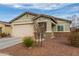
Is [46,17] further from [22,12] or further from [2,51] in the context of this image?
[2,51]

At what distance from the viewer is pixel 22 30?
5.45m

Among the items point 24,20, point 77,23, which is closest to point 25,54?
point 24,20

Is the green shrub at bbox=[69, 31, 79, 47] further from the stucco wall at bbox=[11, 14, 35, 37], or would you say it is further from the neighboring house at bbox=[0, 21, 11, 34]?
the neighboring house at bbox=[0, 21, 11, 34]

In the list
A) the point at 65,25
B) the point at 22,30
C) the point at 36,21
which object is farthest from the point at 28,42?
the point at 65,25

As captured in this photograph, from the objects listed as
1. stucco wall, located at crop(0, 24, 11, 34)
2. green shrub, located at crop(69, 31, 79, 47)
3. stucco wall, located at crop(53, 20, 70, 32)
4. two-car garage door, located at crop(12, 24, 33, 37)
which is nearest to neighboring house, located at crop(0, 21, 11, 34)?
stucco wall, located at crop(0, 24, 11, 34)

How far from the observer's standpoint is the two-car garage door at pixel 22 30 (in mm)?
5364

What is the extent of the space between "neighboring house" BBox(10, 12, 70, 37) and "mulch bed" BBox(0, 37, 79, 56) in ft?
0.63

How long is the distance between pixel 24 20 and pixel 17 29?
233 millimetres

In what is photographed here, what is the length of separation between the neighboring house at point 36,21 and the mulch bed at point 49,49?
0.19 meters

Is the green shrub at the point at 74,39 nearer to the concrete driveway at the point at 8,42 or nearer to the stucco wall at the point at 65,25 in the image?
the stucco wall at the point at 65,25

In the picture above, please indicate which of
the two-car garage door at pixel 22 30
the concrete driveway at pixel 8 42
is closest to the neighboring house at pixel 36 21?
the two-car garage door at pixel 22 30

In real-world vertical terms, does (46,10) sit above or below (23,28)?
above

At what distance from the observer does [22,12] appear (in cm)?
533

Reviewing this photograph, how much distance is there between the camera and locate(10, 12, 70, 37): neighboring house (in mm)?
5305
